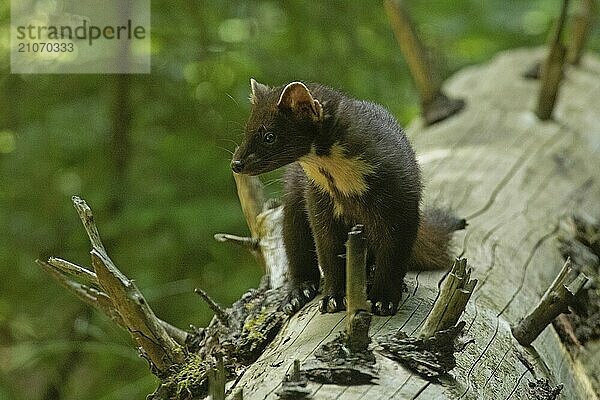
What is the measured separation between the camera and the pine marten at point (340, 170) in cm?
248

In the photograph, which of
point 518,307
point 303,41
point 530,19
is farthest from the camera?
point 530,19

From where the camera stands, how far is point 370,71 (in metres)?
5.36

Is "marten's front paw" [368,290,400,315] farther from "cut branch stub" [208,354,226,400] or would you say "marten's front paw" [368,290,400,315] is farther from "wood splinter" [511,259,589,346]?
"cut branch stub" [208,354,226,400]

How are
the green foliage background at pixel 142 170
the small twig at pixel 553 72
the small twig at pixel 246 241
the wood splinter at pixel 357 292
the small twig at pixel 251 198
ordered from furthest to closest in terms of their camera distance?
the small twig at pixel 553 72 < the green foliage background at pixel 142 170 < the small twig at pixel 251 198 < the small twig at pixel 246 241 < the wood splinter at pixel 357 292

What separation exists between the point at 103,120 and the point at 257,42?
1042 mm

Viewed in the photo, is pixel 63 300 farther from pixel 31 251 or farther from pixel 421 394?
pixel 421 394

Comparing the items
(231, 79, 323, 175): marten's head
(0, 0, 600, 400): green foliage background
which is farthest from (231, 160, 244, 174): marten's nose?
(0, 0, 600, 400): green foliage background

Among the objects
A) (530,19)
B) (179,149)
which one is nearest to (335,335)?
(179,149)

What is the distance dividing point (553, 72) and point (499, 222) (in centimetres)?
152

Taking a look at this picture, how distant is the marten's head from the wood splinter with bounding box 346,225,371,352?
59 centimetres

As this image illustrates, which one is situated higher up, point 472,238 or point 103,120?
point 103,120

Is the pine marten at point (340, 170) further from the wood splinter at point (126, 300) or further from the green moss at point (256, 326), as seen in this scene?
the wood splinter at point (126, 300)

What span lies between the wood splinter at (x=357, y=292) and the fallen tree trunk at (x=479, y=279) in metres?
0.09

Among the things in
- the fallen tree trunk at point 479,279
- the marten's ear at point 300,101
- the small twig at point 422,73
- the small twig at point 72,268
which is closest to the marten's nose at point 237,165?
the marten's ear at point 300,101
